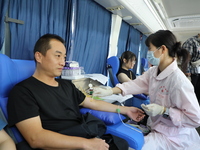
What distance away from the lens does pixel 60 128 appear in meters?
0.94

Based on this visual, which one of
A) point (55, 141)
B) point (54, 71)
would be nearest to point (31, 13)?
point (54, 71)

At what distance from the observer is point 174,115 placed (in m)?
0.95

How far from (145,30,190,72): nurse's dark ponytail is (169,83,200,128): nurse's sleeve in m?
0.32

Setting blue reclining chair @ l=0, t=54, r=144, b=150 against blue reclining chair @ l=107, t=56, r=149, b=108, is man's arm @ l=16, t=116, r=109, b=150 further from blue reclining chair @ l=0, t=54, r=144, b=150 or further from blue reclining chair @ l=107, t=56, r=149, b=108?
blue reclining chair @ l=107, t=56, r=149, b=108

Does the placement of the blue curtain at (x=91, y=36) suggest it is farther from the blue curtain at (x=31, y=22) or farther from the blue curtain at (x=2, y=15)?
the blue curtain at (x=2, y=15)

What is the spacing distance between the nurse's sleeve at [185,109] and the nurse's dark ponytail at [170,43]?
32cm

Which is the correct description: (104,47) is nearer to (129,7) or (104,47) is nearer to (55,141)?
(129,7)

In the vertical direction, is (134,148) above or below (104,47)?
below

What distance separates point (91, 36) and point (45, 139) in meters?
2.19

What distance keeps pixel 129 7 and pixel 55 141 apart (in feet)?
9.13

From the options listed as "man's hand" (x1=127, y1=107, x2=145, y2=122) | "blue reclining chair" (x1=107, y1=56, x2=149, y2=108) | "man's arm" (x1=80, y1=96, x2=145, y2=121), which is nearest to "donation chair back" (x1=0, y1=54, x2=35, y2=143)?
"man's arm" (x1=80, y1=96, x2=145, y2=121)

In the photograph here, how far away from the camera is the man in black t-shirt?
0.77 m

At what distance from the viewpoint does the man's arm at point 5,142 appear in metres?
0.74

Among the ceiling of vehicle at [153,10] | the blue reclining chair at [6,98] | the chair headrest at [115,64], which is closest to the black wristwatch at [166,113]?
the blue reclining chair at [6,98]
